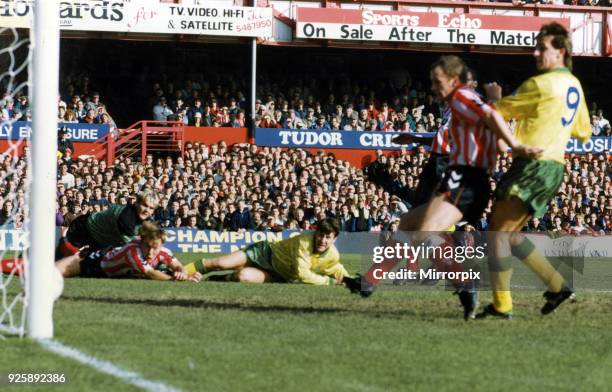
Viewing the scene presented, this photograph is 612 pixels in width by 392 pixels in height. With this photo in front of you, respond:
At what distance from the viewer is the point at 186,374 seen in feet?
19.5

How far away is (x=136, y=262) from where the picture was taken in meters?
12.6

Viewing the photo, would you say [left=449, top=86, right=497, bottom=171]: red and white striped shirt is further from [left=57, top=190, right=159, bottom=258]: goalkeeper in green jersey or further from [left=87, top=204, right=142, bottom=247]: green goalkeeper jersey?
[left=87, top=204, right=142, bottom=247]: green goalkeeper jersey

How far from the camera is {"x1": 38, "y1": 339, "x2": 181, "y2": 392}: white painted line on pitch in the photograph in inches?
220

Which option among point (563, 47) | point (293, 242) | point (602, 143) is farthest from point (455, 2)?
point (563, 47)

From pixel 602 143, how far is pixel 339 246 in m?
11.8

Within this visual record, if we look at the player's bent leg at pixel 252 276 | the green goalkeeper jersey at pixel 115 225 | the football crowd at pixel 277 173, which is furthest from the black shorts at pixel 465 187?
the football crowd at pixel 277 173

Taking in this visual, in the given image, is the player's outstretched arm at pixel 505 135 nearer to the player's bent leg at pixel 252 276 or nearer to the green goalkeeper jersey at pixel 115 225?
the player's bent leg at pixel 252 276

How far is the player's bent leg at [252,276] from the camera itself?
1291 centimetres

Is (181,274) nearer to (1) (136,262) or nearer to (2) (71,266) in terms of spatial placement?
(1) (136,262)

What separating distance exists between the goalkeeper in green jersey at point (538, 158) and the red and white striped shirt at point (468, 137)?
193mm

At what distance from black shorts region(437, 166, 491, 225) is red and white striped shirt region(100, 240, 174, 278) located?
4.94 meters

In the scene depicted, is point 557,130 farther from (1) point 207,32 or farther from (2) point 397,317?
(1) point 207,32

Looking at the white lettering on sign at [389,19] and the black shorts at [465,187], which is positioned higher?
the white lettering on sign at [389,19]

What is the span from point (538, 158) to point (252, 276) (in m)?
5.27
